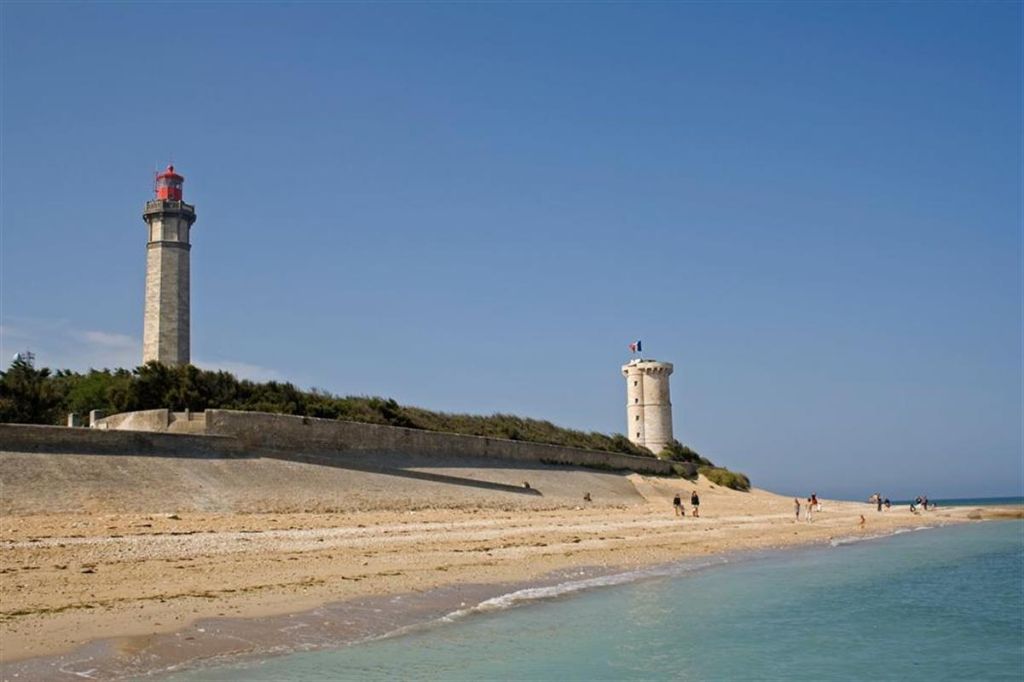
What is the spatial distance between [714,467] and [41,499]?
39710 millimetres

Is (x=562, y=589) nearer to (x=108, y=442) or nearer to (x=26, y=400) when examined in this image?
(x=108, y=442)

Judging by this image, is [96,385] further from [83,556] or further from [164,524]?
[83,556]

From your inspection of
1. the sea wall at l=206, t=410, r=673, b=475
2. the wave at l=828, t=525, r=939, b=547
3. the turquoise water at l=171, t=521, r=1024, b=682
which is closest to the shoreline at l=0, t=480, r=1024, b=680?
the wave at l=828, t=525, r=939, b=547

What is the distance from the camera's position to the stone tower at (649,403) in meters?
52.3

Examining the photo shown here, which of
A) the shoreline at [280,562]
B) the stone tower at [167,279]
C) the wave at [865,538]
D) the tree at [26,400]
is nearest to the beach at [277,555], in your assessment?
the shoreline at [280,562]

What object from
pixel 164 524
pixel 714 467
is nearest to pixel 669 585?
pixel 164 524

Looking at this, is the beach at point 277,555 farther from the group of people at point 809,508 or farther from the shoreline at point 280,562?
the group of people at point 809,508

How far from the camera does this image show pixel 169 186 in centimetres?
4053

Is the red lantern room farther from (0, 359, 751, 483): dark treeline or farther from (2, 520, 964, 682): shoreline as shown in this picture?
(2, 520, 964, 682): shoreline

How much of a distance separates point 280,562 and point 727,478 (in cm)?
3689

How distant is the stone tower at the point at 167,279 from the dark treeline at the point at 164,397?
3602mm

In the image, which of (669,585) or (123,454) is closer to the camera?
(669,585)

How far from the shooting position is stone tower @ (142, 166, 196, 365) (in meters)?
38.1

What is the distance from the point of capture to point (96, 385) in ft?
98.3
